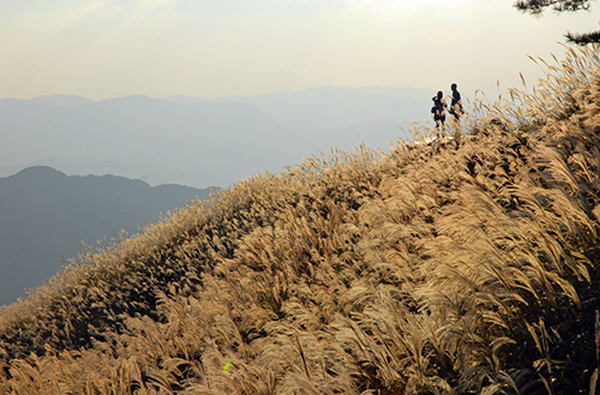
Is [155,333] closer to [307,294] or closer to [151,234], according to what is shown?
[307,294]

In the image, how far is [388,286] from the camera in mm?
3861

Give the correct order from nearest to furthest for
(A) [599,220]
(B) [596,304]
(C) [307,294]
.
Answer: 1. (B) [596,304]
2. (A) [599,220]
3. (C) [307,294]

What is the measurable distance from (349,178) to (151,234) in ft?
21.7

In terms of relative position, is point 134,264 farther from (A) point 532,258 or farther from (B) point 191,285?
(A) point 532,258

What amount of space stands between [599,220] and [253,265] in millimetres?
5114

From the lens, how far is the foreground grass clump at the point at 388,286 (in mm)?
2480

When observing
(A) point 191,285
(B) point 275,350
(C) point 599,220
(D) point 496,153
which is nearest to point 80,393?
(B) point 275,350

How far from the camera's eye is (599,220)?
2736 millimetres

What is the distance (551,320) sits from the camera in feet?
8.05

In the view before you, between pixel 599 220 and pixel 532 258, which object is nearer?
pixel 532 258

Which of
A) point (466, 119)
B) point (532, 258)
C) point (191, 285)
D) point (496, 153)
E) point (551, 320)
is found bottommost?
point (191, 285)

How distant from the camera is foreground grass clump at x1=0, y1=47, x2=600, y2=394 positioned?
8.14 ft

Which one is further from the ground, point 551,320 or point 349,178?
point 349,178

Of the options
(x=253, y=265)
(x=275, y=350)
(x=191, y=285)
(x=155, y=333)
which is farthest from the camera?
(x=191, y=285)
